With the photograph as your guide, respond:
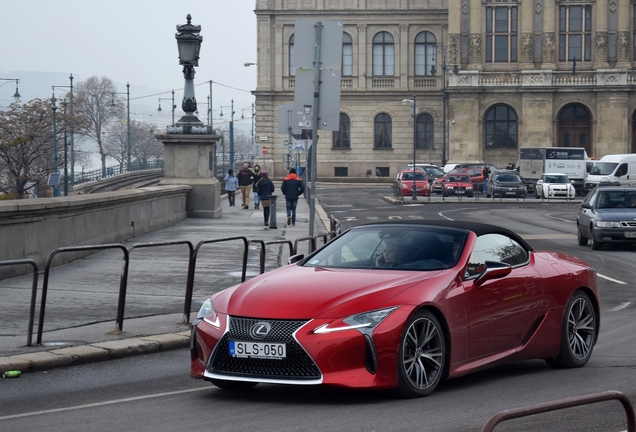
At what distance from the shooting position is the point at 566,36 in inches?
3211

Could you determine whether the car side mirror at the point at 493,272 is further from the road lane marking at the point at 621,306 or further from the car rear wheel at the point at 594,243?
the car rear wheel at the point at 594,243

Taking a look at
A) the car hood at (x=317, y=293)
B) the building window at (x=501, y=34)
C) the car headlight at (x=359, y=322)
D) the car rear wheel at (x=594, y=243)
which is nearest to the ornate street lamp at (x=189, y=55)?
the car rear wheel at (x=594, y=243)

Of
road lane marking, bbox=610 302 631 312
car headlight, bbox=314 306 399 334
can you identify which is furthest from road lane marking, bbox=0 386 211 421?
road lane marking, bbox=610 302 631 312

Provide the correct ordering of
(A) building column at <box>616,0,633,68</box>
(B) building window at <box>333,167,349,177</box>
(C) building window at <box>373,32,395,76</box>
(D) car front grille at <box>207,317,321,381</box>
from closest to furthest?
1. (D) car front grille at <box>207,317,321,381</box>
2. (A) building column at <box>616,0,633,68</box>
3. (C) building window at <box>373,32,395,76</box>
4. (B) building window at <box>333,167,349,177</box>

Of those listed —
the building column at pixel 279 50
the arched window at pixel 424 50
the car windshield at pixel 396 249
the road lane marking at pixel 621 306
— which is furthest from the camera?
the arched window at pixel 424 50

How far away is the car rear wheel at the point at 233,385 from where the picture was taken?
7846mm

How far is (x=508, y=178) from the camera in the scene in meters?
58.9

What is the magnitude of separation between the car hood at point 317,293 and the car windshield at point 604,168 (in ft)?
176

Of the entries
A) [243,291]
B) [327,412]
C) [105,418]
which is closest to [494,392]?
[327,412]

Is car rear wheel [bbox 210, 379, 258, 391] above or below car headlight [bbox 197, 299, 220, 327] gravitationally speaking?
below

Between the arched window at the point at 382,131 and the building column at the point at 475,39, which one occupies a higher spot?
the building column at the point at 475,39

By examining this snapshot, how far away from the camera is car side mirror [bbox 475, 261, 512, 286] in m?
8.53

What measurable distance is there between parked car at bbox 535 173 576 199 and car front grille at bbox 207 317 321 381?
5223cm

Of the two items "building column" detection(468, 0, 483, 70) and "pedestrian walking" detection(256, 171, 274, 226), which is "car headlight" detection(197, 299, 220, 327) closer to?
"pedestrian walking" detection(256, 171, 274, 226)
